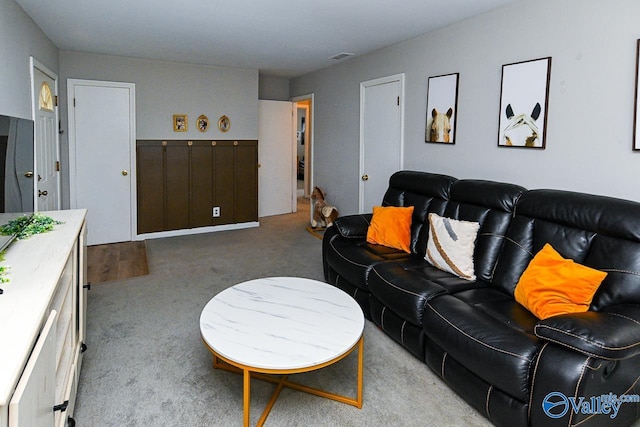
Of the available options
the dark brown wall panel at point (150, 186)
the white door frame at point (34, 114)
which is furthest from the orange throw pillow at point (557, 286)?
the dark brown wall panel at point (150, 186)

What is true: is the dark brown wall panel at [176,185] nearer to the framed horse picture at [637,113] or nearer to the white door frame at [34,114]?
the white door frame at [34,114]

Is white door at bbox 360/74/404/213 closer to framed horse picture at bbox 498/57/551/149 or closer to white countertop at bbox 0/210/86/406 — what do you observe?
framed horse picture at bbox 498/57/551/149

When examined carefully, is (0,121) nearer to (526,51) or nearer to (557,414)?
(557,414)

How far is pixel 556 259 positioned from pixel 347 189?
342cm

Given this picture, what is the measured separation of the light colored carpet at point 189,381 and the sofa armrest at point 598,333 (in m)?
0.65

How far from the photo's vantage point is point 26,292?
4.82 feet

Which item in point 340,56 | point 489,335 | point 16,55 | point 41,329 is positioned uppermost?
point 340,56

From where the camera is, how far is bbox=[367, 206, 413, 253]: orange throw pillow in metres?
3.45

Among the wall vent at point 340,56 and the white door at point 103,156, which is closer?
the wall vent at point 340,56

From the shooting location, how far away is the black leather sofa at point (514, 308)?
5.57 feet

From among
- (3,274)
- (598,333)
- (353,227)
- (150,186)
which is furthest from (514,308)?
(150,186)

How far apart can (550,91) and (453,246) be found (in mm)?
1251

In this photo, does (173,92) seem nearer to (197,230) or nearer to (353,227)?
(197,230)

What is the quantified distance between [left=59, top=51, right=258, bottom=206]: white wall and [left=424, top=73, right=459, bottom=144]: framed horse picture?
3093 millimetres
